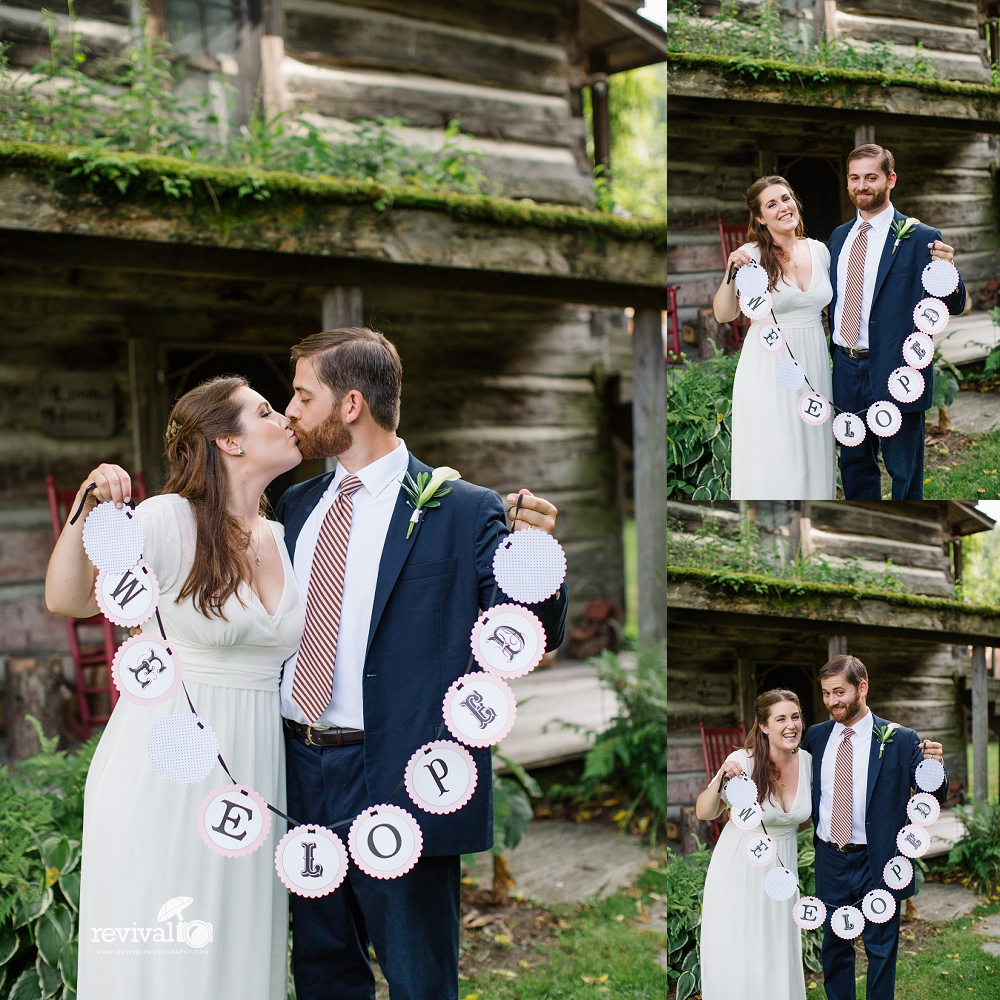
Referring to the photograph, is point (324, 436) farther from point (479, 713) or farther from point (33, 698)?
point (33, 698)

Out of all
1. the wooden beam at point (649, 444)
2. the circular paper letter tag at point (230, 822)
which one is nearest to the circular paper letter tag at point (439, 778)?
the circular paper letter tag at point (230, 822)

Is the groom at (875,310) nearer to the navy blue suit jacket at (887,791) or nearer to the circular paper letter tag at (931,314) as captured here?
the circular paper letter tag at (931,314)

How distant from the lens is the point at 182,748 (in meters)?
2.51

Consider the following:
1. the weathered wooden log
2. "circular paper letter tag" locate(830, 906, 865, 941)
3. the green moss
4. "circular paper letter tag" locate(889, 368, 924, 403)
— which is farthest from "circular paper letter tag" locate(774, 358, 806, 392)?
the weathered wooden log

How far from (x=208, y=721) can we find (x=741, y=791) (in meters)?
1.52

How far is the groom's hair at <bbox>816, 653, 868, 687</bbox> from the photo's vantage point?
2939mm

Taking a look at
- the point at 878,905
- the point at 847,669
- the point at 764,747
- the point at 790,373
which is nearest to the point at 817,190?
the point at 790,373

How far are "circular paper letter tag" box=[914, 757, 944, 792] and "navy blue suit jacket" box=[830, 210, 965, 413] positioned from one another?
1.00m

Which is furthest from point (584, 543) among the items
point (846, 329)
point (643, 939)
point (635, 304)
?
point (846, 329)

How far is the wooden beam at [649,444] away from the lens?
5660mm

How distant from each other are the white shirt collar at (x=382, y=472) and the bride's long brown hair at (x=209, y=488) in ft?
1.03

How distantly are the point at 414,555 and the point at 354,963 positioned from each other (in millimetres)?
1087

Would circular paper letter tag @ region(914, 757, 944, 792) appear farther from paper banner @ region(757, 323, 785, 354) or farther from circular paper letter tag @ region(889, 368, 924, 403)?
paper banner @ region(757, 323, 785, 354)

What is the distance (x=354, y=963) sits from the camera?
2.68 metres
